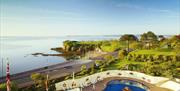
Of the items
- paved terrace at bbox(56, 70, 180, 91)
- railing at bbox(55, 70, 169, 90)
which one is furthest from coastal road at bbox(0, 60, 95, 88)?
paved terrace at bbox(56, 70, 180, 91)

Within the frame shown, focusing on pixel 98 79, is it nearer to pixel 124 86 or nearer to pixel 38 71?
pixel 124 86

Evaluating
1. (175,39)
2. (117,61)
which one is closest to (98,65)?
(117,61)

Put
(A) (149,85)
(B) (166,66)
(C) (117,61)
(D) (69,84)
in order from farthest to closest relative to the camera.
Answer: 1. (C) (117,61)
2. (B) (166,66)
3. (A) (149,85)
4. (D) (69,84)

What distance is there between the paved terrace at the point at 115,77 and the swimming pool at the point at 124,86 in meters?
0.54

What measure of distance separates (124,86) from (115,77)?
3.10m

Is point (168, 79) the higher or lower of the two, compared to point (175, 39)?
lower

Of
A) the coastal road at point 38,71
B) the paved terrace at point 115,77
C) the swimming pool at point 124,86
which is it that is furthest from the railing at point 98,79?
the coastal road at point 38,71

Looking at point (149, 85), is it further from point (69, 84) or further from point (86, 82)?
point (69, 84)

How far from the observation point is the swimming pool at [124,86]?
25.3 m

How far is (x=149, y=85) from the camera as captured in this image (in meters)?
25.6

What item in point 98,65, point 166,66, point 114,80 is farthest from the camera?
point 98,65

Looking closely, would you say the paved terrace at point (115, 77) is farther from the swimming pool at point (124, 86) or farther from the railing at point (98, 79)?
the swimming pool at point (124, 86)

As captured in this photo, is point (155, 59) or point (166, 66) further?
point (155, 59)

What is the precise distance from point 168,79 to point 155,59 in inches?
562
